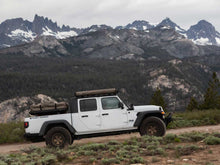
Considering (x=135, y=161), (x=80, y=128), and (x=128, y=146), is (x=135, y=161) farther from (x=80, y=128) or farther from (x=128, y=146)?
(x=80, y=128)

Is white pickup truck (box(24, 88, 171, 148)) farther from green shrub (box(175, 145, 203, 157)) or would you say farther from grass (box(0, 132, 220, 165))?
green shrub (box(175, 145, 203, 157))

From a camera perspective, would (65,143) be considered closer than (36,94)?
Yes

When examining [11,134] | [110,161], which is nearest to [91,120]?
[110,161]

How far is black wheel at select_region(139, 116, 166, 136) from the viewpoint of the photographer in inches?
469

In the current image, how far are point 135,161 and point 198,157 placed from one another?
2.01 metres

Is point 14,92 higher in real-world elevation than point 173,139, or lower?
higher

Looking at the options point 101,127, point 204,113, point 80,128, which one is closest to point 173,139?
point 101,127

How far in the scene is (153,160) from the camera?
811 centimetres

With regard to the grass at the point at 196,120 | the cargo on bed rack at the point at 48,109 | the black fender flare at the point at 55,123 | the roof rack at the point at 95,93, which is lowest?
the grass at the point at 196,120

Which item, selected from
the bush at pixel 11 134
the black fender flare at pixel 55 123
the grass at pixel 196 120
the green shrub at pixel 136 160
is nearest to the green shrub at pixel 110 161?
the green shrub at pixel 136 160

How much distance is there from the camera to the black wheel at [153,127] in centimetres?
1192

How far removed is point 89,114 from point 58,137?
1.70 metres

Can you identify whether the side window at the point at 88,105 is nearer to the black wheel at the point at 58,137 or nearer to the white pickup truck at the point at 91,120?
the white pickup truck at the point at 91,120

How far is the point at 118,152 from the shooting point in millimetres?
9242
